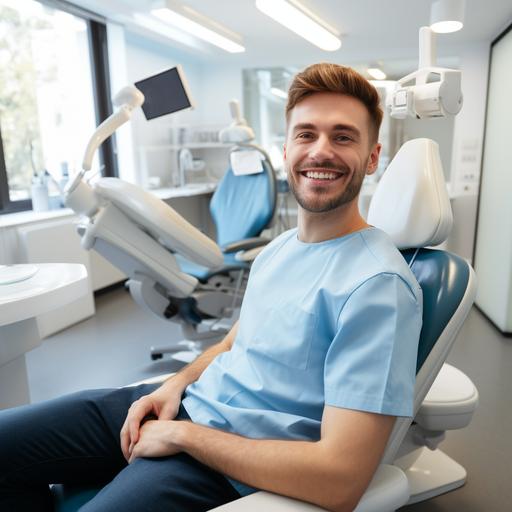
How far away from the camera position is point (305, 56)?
495 cm

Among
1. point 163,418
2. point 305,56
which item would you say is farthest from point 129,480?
point 305,56

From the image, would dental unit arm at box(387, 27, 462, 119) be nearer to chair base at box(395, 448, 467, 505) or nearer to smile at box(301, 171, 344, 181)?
smile at box(301, 171, 344, 181)

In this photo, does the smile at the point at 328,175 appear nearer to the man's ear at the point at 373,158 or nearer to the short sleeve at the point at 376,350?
the man's ear at the point at 373,158

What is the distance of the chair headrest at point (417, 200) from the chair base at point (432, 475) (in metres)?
0.80

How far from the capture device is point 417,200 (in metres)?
1.01

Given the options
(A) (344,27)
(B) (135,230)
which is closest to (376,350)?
Answer: (B) (135,230)

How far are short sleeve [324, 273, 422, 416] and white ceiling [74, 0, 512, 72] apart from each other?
9.63 ft

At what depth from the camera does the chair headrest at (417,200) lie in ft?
3.28

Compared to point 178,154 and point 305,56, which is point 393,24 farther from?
point 178,154

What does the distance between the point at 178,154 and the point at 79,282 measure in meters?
4.04

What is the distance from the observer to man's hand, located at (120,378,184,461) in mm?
921

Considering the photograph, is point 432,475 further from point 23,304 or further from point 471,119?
point 471,119

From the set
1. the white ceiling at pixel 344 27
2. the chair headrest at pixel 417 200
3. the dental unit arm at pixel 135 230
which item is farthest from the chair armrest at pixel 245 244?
the white ceiling at pixel 344 27

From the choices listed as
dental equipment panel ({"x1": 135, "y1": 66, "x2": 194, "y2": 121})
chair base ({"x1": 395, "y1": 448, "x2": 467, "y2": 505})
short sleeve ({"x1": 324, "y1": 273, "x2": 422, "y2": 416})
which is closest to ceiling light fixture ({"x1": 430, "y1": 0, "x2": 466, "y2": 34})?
dental equipment panel ({"x1": 135, "y1": 66, "x2": 194, "y2": 121})
